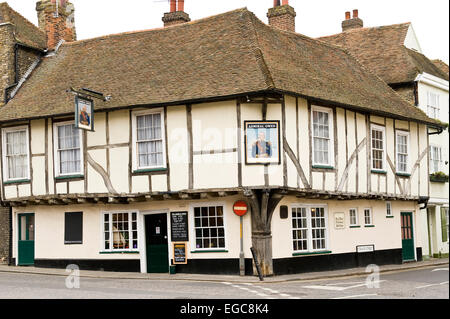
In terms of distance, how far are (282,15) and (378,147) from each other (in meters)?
6.64

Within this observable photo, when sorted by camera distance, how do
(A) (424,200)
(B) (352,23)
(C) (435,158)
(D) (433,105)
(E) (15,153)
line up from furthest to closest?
(B) (352,23) < (C) (435,158) < (D) (433,105) < (A) (424,200) < (E) (15,153)

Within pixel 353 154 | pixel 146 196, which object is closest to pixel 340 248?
pixel 353 154

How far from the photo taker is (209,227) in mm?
20656

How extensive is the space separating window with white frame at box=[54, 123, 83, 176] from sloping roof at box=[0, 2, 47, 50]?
4.72m

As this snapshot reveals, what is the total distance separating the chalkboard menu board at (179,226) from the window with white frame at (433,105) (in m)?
13.7

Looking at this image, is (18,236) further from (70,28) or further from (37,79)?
(70,28)

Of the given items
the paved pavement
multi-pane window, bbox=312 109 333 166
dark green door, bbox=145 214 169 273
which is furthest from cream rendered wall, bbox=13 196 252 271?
multi-pane window, bbox=312 109 333 166

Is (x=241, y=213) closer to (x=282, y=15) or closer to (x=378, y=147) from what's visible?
(x=378, y=147)

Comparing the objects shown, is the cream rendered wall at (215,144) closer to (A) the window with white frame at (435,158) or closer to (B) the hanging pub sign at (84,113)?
(B) the hanging pub sign at (84,113)

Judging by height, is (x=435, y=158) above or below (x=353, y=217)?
above

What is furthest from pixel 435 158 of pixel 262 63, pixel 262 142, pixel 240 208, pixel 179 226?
pixel 179 226

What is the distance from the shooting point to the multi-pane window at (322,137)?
850 inches

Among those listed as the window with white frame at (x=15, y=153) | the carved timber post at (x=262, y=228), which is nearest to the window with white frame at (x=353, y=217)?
the carved timber post at (x=262, y=228)

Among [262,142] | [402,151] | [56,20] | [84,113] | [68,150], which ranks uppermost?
[56,20]
